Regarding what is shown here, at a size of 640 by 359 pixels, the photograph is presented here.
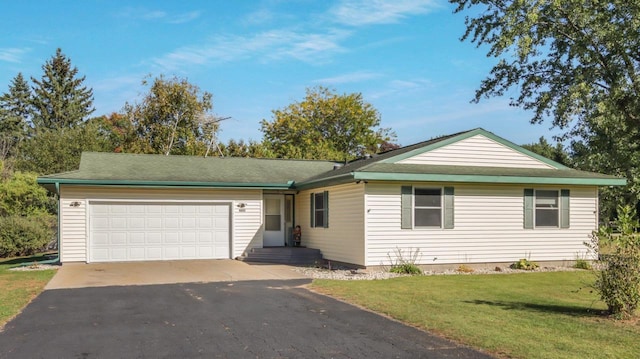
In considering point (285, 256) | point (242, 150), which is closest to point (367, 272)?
point (285, 256)

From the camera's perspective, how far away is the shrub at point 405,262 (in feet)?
50.8

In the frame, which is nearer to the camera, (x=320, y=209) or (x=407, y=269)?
(x=407, y=269)

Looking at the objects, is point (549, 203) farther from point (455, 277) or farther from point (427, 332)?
point (427, 332)

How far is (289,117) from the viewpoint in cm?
4412

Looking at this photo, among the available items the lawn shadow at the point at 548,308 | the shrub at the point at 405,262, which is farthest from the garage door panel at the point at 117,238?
the lawn shadow at the point at 548,308

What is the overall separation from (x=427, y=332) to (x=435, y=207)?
8870 mm

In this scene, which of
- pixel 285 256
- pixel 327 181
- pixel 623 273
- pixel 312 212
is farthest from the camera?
pixel 312 212

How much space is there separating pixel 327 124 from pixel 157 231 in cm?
2699

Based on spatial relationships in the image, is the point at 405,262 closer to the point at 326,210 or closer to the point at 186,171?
the point at 326,210

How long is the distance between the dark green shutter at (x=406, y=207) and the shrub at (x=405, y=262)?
0.74 meters

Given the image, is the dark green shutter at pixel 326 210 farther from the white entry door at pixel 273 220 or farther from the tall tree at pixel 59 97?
the tall tree at pixel 59 97

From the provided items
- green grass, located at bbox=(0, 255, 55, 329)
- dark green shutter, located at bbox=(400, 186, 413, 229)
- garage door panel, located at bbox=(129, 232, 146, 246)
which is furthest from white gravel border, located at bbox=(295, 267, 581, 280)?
green grass, located at bbox=(0, 255, 55, 329)

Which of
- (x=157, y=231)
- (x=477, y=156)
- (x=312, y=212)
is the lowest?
(x=157, y=231)

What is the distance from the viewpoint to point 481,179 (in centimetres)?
1631
